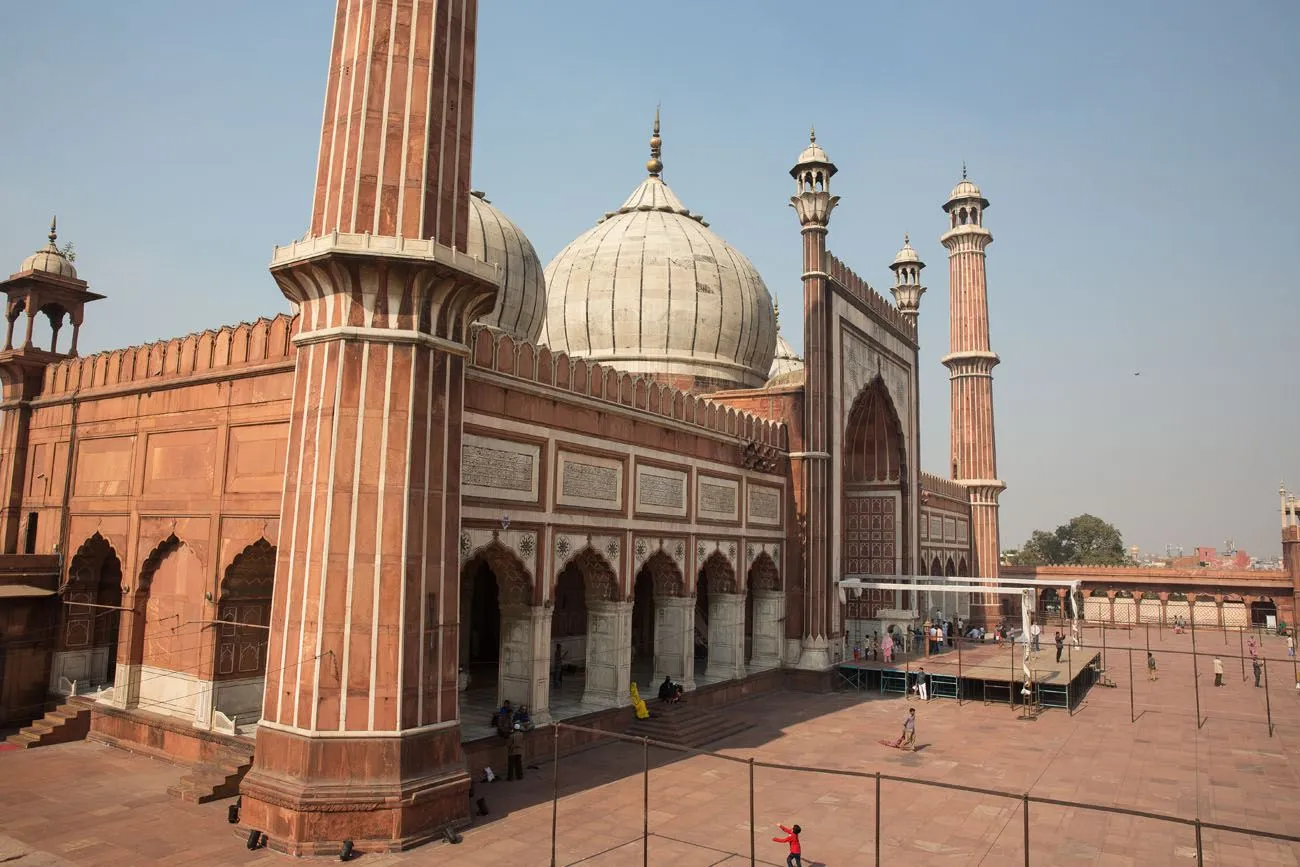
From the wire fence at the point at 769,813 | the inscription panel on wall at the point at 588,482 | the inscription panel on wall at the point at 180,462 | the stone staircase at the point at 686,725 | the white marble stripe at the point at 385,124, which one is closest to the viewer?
the wire fence at the point at 769,813

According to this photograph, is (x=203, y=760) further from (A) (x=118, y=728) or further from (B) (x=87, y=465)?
(B) (x=87, y=465)

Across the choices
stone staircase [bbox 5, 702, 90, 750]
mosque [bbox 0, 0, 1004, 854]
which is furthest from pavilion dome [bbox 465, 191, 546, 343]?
stone staircase [bbox 5, 702, 90, 750]

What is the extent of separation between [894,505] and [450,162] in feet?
68.6

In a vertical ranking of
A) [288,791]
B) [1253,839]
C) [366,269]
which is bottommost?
[1253,839]

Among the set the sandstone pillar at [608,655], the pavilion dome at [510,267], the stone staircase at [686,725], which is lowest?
the stone staircase at [686,725]

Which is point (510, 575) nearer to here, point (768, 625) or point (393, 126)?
point (393, 126)

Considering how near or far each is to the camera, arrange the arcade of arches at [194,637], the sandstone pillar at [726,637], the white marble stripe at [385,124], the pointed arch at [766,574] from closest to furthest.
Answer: the white marble stripe at [385,124], the arcade of arches at [194,637], the sandstone pillar at [726,637], the pointed arch at [766,574]

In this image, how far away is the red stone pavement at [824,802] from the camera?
10.0 meters

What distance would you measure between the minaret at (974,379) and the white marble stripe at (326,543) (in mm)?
34280

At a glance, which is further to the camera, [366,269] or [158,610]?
[158,610]

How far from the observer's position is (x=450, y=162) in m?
11.6

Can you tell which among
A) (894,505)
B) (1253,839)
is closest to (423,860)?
(1253,839)

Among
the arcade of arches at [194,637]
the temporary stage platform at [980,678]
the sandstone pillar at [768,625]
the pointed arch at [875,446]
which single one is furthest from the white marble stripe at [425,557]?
the pointed arch at [875,446]

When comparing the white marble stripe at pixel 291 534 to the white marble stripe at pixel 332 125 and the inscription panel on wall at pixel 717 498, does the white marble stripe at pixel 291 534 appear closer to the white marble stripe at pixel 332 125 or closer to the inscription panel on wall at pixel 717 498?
the white marble stripe at pixel 332 125
